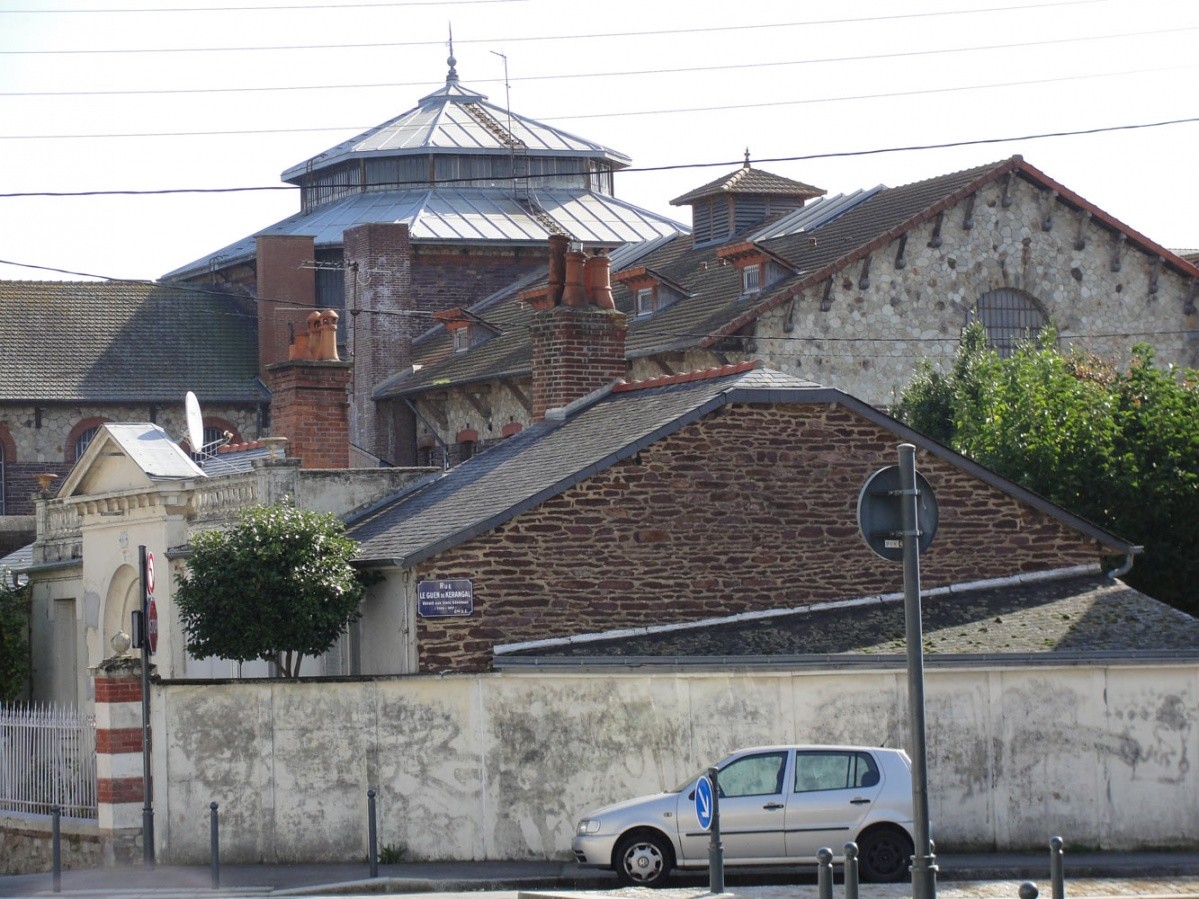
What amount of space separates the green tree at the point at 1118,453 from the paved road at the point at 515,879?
26.9 ft

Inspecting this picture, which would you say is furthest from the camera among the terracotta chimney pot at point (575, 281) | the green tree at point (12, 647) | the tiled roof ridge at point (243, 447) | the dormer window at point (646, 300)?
the dormer window at point (646, 300)

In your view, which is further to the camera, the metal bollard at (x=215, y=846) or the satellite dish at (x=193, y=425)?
the satellite dish at (x=193, y=425)

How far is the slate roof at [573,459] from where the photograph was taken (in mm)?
23859

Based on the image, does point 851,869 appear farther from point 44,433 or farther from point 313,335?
point 44,433

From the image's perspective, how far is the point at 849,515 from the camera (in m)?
25.2

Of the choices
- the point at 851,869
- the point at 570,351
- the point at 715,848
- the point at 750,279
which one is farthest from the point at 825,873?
the point at 750,279

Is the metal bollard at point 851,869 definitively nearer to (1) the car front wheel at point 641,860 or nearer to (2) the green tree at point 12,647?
(1) the car front wheel at point 641,860

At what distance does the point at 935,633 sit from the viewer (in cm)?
2383

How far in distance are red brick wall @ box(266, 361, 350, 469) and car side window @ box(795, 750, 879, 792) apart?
12450 millimetres

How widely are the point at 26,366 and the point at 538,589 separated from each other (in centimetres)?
3239

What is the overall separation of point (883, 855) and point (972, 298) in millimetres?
21629

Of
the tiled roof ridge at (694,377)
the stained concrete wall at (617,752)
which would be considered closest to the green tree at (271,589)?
the stained concrete wall at (617,752)

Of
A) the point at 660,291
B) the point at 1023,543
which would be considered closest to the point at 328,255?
the point at 660,291

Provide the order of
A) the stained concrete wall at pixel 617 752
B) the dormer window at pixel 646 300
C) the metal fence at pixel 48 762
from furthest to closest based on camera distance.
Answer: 1. the dormer window at pixel 646 300
2. the metal fence at pixel 48 762
3. the stained concrete wall at pixel 617 752
